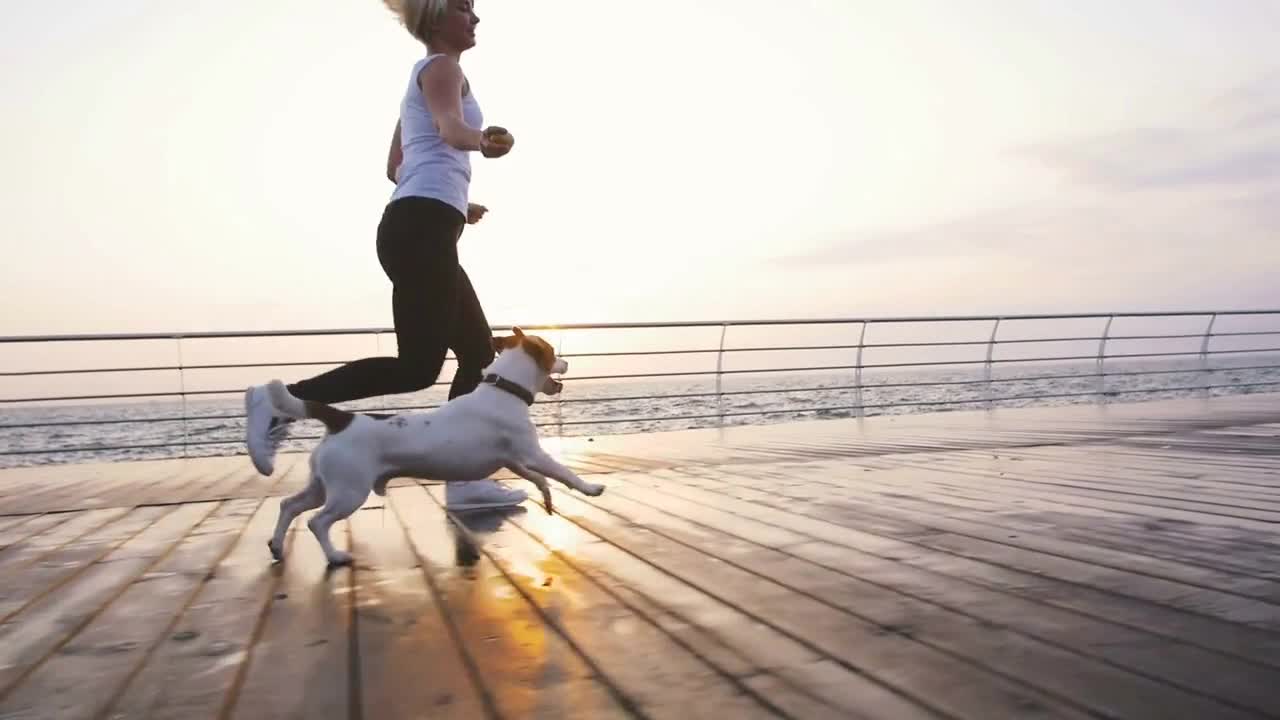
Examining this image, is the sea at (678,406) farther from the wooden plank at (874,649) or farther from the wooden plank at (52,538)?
the wooden plank at (874,649)

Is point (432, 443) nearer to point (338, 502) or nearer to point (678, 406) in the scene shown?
point (338, 502)

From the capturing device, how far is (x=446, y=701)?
1091mm

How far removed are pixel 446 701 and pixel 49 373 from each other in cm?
619

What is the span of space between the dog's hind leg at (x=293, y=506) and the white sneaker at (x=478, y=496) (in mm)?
794

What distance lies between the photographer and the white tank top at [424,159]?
2346 millimetres

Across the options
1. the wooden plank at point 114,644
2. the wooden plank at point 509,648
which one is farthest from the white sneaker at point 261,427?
the wooden plank at point 509,648

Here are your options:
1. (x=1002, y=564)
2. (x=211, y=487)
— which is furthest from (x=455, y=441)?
(x=211, y=487)

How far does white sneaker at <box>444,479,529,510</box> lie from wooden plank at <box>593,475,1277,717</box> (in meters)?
0.89

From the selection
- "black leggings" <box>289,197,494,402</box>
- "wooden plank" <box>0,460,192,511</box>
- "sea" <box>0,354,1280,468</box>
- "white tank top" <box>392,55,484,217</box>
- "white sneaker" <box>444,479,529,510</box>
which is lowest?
"sea" <box>0,354,1280,468</box>

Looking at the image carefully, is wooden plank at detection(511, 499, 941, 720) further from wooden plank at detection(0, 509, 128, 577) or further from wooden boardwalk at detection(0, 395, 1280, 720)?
wooden plank at detection(0, 509, 128, 577)

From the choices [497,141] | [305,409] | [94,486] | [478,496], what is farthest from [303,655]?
[94,486]

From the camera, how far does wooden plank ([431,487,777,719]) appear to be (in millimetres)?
1052

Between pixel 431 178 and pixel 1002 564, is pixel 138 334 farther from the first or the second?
pixel 1002 564

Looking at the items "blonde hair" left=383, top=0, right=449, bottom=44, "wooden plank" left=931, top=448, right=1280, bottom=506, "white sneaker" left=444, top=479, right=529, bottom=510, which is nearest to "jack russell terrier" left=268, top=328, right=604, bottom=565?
"white sneaker" left=444, top=479, right=529, bottom=510
